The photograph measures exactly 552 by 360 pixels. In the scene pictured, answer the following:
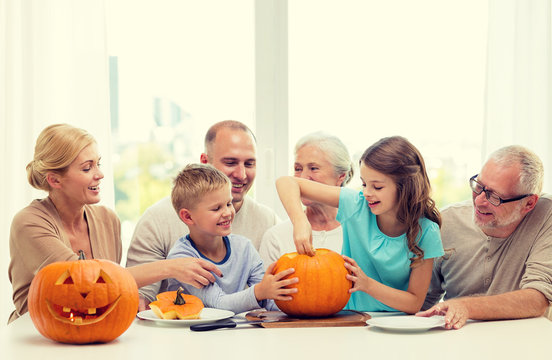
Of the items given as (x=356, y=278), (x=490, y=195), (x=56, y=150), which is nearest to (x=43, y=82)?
(x=56, y=150)

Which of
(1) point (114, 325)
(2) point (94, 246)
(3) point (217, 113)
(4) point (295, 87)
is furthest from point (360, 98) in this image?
(1) point (114, 325)

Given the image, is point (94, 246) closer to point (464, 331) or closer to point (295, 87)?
point (464, 331)

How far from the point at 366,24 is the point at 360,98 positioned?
44 centimetres

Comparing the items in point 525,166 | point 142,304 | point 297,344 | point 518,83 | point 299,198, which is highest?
point 518,83

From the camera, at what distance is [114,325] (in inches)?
66.3

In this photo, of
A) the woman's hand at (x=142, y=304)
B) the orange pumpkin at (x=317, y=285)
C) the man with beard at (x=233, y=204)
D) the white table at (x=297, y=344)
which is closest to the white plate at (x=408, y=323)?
the white table at (x=297, y=344)

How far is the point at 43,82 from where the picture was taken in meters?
3.55

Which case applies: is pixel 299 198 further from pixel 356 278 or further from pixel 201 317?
pixel 201 317

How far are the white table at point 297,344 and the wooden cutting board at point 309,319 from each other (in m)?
0.04

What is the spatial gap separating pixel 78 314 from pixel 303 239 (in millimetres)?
706

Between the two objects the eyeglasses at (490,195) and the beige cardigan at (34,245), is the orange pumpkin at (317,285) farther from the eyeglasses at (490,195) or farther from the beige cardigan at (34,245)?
the beige cardigan at (34,245)

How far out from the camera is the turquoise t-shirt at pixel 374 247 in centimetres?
221

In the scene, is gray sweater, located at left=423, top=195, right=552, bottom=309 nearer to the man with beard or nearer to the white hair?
the white hair

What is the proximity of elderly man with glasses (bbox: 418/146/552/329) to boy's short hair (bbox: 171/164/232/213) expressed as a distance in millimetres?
897
